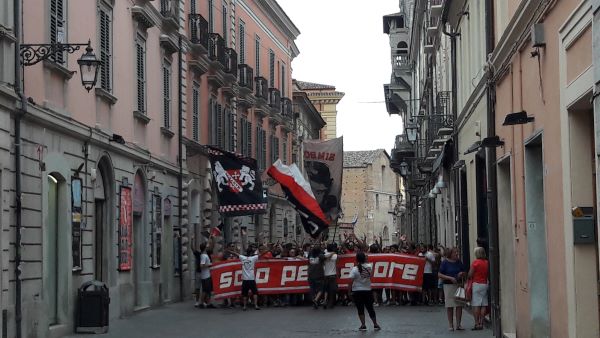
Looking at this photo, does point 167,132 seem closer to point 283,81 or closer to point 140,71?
point 140,71

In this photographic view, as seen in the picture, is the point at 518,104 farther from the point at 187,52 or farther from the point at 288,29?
the point at 288,29

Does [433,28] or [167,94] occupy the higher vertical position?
[433,28]

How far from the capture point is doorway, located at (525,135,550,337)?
559 inches

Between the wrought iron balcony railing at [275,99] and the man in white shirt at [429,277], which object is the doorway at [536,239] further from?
the wrought iron balcony railing at [275,99]

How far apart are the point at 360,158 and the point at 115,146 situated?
75.0 m

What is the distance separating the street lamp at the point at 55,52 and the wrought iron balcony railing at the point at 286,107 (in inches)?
1228

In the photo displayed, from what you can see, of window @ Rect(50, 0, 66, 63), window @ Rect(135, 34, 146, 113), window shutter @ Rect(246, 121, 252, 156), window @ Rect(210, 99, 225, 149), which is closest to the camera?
window @ Rect(50, 0, 66, 63)

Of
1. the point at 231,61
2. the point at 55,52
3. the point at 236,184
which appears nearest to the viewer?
the point at 55,52

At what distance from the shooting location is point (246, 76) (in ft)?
131

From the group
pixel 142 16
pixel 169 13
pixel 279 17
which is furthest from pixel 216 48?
pixel 279 17

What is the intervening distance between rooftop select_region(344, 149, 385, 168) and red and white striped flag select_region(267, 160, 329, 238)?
6700 centimetres

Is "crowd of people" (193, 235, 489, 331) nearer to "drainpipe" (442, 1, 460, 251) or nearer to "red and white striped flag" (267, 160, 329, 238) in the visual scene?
"red and white striped flag" (267, 160, 329, 238)

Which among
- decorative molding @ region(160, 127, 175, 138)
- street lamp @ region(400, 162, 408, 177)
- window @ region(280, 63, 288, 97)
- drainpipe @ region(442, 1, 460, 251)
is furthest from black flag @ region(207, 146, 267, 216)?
window @ region(280, 63, 288, 97)

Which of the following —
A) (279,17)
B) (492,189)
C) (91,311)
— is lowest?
(91,311)
